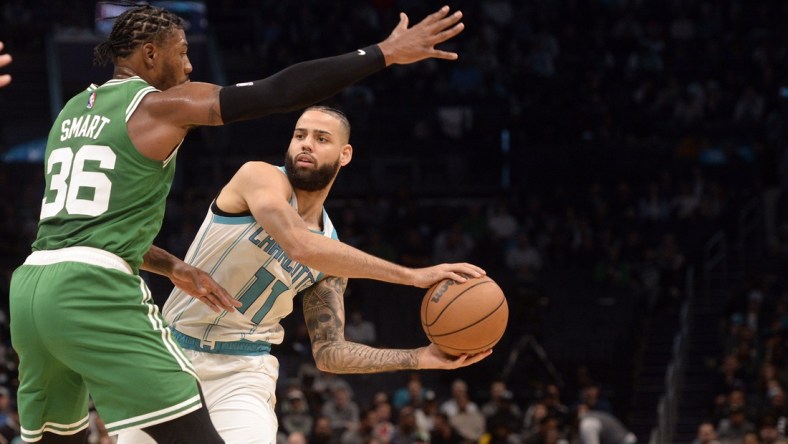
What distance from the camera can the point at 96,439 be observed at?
1368 cm

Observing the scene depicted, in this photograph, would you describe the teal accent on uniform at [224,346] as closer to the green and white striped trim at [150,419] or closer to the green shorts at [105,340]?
the green shorts at [105,340]

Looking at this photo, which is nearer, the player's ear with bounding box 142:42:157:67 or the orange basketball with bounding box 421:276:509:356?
the player's ear with bounding box 142:42:157:67

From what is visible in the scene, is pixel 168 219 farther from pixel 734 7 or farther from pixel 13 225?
pixel 734 7

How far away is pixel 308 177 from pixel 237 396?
1.14 m

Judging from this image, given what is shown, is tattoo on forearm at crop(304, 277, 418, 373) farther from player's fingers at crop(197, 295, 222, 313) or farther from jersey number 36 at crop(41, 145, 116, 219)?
jersey number 36 at crop(41, 145, 116, 219)

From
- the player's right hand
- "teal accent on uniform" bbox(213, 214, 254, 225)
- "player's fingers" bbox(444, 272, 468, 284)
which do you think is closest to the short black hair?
"teal accent on uniform" bbox(213, 214, 254, 225)

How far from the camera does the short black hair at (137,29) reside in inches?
200

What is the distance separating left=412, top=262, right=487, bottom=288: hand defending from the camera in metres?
5.36

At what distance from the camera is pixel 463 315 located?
18.0 ft

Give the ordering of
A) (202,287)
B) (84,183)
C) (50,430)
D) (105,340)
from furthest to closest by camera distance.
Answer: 1. (202,287)
2. (50,430)
3. (84,183)
4. (105,340)

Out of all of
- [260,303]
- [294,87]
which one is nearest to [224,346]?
[260,303]

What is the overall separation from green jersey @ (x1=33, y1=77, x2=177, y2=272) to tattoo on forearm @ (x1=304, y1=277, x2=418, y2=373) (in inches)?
56.0

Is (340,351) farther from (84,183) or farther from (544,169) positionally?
(544,169)

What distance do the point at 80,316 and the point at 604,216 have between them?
1602 centimetres
